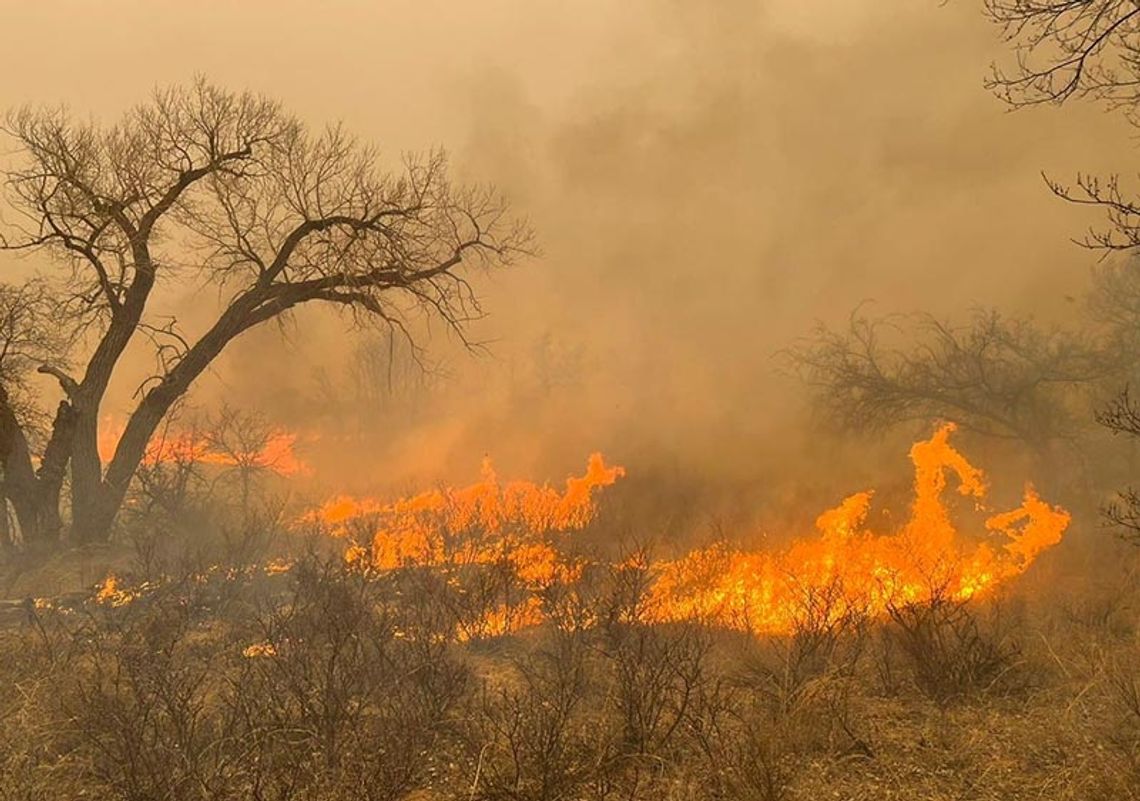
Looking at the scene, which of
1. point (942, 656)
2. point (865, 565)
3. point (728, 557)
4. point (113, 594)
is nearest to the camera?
point (942, 656)

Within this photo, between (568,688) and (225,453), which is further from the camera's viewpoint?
(225,453)

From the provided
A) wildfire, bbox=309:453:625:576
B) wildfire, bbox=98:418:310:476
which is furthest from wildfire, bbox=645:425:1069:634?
wildfire, bbox=98:418:310:476

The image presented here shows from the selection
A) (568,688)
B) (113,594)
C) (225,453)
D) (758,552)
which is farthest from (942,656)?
(225,453)

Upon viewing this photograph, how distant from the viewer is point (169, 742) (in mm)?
4688

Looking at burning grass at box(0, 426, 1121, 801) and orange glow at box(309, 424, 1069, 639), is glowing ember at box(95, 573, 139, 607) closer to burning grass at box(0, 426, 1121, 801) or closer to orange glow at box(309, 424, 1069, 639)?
burning grass at box(0, 426, 1121, 801)

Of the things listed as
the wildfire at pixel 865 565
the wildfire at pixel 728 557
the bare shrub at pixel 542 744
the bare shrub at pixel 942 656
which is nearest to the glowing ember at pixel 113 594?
the wildfire at pixel 728 557

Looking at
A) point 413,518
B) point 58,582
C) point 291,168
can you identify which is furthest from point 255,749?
point 291,168

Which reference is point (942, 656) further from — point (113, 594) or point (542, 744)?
point (113, 594)

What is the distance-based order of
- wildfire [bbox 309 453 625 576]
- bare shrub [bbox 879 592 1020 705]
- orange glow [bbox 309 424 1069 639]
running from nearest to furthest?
1. bare shrub [bbox 879 592 1020 705]
2. orange glow [bbox 309 424 1069 639]
3. wildfire [bbox 309 453 625 576]

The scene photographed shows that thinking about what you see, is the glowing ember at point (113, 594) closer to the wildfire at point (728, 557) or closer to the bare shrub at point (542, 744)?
the wildfire at point (728, 557)

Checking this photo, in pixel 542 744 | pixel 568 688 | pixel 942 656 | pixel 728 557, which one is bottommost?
pixel 542 744

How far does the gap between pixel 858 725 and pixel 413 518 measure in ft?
39.4

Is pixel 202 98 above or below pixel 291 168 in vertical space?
above

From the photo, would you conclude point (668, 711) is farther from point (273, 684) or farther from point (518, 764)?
point (273, 684)
